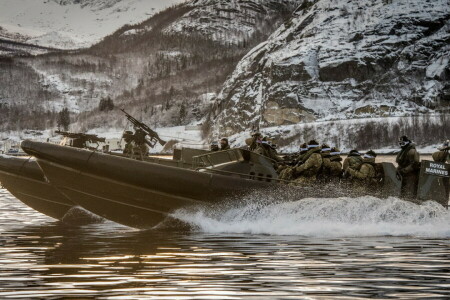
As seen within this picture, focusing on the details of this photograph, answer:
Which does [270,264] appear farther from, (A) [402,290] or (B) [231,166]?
(B) [231,166]

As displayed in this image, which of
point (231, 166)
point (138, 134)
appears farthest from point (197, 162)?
point (138, 134)

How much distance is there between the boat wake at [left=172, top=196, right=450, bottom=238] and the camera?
22359 mm

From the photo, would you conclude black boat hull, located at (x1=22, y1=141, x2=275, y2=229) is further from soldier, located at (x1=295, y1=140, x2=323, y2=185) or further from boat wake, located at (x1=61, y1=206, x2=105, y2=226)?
boat wake, located at (x1=61, y1=206, x2=105, y2=226)

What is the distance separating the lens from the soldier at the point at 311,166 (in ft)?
75.6

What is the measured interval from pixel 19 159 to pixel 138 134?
11.7ft

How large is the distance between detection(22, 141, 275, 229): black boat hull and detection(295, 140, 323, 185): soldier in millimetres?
1018

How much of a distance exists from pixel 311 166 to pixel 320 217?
130 cm

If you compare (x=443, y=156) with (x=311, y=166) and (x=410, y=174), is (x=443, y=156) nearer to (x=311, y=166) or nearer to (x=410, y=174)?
(x=410, y=174)

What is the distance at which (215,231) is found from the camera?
2242 centimetres

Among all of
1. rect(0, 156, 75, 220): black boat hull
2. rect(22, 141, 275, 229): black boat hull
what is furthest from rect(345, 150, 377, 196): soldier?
rect(0, 156, 75, 220): black boat hull

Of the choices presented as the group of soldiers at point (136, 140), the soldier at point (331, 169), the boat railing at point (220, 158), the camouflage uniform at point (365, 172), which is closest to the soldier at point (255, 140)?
the boat railing at point (220, 158)

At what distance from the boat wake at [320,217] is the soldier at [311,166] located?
725 mm

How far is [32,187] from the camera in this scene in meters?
28.5

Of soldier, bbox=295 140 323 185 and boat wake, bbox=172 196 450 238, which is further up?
soldier, bbox=295 140 323 185
